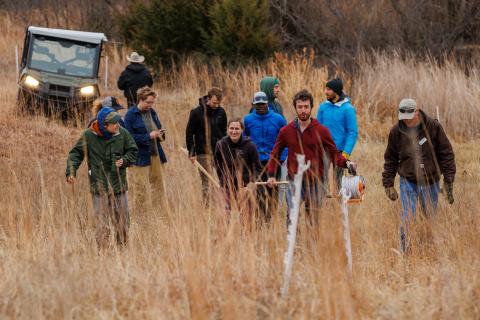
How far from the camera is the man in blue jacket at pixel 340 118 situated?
9328mm

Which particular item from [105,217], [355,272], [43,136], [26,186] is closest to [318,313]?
[355,272]

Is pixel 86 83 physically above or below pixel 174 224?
above

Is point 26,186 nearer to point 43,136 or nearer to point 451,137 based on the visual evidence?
point 43,136

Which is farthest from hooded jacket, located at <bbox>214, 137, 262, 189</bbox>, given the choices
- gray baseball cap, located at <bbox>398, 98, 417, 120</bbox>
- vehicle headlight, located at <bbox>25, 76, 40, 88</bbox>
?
vehicle headlight, located at <bbox>25, 76, 40, 88</bbox>

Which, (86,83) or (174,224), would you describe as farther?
A: (86,83)

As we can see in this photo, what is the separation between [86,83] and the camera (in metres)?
16.5

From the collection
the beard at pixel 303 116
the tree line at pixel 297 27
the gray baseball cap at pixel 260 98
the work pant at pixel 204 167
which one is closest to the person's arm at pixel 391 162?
the beard at pixel 303 116

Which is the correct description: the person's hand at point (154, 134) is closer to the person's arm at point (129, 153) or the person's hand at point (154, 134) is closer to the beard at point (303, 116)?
the person's arm at point (129, 153)

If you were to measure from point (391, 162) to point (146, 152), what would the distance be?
2.91m

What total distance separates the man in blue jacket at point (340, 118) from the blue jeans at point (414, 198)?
→ 1.60 meters

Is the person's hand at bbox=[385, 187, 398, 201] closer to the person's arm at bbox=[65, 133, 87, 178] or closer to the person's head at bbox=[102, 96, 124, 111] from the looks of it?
the person's arm at bbox=[65, 133, 87, 178]

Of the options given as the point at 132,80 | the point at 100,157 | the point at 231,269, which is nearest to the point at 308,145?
the point at 100,157

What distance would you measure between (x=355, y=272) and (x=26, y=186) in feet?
17.2

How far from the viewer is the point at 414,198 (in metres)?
7.71
